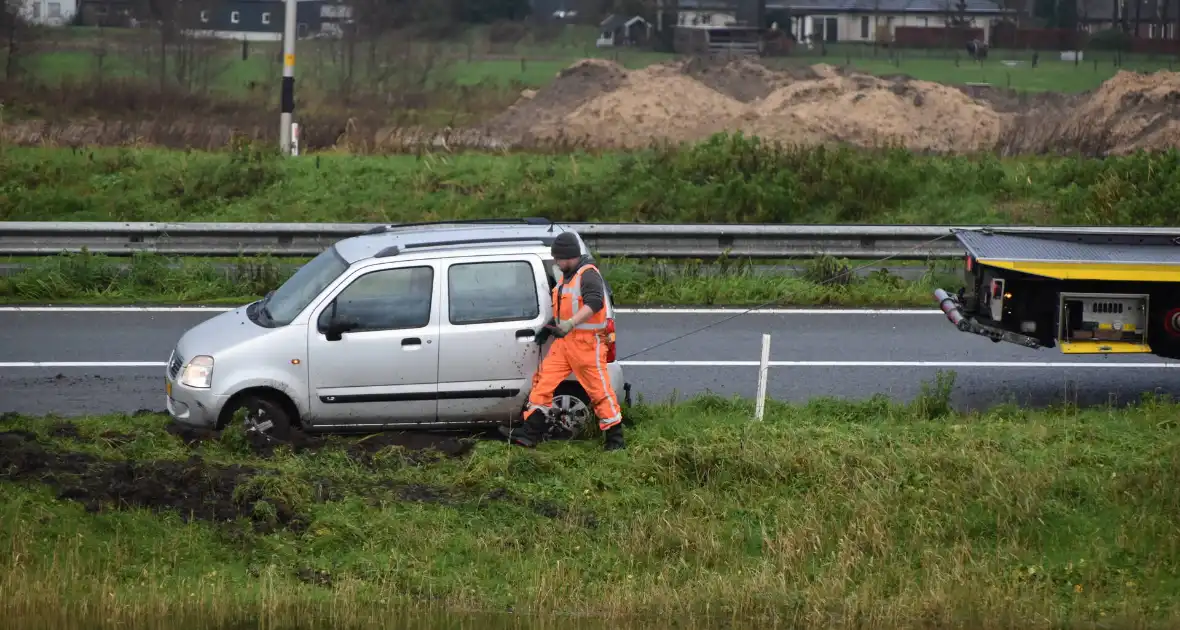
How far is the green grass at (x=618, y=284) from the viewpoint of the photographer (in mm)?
15219

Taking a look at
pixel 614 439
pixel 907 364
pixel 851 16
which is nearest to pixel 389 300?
pixel 614 439

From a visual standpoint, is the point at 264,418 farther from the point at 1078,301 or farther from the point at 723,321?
the point at 1078,301

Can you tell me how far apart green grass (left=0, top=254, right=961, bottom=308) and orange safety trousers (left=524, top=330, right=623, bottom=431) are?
19.0 ft

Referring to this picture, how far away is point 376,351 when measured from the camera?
9.47 meters

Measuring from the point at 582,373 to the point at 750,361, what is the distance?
3689mm

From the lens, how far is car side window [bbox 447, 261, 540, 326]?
9609 mm

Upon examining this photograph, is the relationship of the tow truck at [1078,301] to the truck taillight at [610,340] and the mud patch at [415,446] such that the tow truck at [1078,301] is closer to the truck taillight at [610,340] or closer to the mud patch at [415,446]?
the truck taillight at [610,340]

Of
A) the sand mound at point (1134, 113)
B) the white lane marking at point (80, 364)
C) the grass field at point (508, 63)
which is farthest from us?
the grass field at point (508, 63)

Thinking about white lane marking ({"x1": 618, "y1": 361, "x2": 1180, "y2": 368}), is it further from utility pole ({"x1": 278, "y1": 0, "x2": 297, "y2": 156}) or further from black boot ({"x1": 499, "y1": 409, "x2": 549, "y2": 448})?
utility pole ({"x1": 278, "y1": 0, "x2": 297, "y2": 156})

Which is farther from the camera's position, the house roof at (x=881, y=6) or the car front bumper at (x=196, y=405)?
the house roof at (x=881, y=6)

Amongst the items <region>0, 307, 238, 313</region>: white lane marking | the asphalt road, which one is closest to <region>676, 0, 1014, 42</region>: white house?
the asphalt road

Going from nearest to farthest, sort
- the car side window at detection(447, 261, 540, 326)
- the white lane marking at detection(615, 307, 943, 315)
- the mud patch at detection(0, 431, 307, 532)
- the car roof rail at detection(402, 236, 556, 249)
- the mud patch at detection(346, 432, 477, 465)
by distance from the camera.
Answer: the mud patch at detection(0, 431, 307, 532) < the mud patch at detection(346, 432, 477, 465) < the car side window at detection(447, 261, 540, 326) < the car roof rail at detection(402, 236, 556, 249) < the white lane marking at detection(615, 307, 943, 315)

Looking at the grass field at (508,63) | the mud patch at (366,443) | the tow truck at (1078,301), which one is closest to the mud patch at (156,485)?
the mud patch at (366,443)

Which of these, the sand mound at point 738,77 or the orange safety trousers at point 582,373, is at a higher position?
Answer: the sand mound at point 738,77
